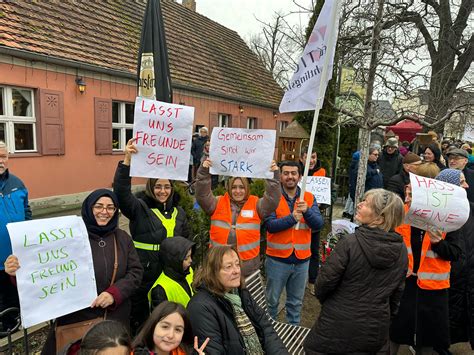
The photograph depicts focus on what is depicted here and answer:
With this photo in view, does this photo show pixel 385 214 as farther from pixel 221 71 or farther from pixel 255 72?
pixel 255 72

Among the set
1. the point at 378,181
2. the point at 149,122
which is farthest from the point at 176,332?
Result: the point at 378,181

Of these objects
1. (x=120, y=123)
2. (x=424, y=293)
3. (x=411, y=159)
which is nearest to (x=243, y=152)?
(x=424, y=293)

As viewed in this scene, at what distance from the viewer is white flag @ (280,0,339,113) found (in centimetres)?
309

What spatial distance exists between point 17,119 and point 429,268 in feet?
26.8

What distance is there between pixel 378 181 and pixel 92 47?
7938 millimetres

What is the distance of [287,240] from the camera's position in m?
3.40

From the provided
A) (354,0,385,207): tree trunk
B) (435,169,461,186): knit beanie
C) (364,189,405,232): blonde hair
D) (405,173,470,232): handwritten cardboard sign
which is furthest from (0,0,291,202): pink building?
(435,169,461,186): knit beanie

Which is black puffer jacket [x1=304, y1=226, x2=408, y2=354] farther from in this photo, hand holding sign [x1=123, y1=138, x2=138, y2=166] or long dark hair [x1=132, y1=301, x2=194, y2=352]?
hand holding sign [x1=123, y1=138, x2=138, y2=166]

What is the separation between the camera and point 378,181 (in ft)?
23.6

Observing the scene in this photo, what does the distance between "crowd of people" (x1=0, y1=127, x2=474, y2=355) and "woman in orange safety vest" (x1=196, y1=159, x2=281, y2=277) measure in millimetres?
10

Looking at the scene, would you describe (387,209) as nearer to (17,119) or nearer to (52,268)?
(52,268)

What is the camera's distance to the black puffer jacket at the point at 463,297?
310cm

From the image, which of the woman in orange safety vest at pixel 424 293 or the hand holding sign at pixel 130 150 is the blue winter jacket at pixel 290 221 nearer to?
the woman in orange safety vest at pixel 424 293

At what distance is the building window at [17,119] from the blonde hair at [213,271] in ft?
22.9
